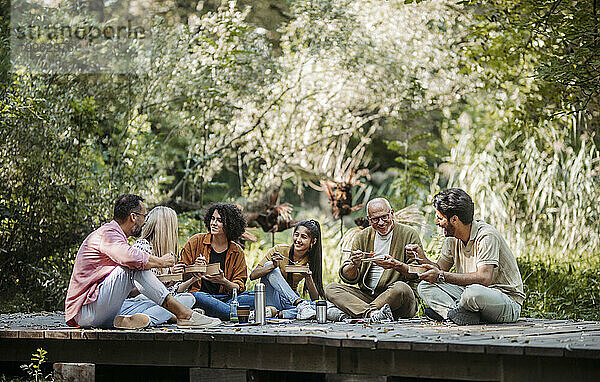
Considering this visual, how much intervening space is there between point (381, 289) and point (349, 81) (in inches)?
224

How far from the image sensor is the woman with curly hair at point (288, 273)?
5.39 meters

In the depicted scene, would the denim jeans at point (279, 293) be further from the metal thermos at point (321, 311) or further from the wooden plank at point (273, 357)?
the wooden plank at point (273, 357)

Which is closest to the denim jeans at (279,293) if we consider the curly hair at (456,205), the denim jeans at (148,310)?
the denim jeans at (148,310)

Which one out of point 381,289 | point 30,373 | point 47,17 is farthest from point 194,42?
point 30,373

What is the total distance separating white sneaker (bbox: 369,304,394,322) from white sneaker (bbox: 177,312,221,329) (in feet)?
3.47

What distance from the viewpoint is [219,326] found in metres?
4.54

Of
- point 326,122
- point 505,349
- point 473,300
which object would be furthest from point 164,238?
point 326,122

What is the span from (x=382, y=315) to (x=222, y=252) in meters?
1.31

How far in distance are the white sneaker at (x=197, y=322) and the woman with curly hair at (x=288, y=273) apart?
0.78m

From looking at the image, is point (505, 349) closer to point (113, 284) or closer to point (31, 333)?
point (113, 284)

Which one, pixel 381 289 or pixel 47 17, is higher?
pixel 47 17

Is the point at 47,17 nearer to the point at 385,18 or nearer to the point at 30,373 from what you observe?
the point at 385,18

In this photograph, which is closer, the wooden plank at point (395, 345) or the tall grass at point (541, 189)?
the wooden plank at point (395, 345)

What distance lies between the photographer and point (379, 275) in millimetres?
5414
